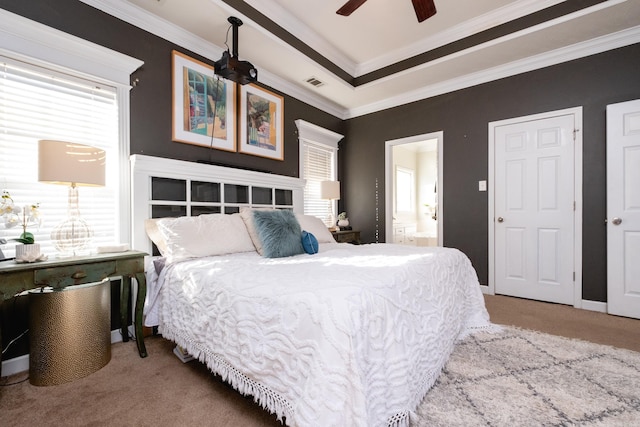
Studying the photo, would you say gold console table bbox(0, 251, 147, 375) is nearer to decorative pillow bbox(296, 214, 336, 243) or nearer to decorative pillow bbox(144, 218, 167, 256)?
decorative pillow bbox(144, 218, 167, 256)

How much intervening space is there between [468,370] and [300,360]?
130cm

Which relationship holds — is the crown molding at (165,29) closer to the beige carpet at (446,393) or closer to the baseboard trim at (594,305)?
the beige carpet at (446,393)

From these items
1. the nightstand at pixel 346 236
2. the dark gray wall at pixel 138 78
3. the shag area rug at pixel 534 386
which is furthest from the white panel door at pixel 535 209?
the dark gray wall at pixel 138 78

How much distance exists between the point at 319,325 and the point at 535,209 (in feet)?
11.5

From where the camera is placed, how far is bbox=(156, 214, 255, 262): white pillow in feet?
6.98

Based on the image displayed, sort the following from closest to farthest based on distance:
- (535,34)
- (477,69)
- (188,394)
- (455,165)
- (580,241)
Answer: (188,394)
(535,34)
(580,241)
(477,69)
(455,165)

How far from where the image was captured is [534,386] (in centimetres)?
165

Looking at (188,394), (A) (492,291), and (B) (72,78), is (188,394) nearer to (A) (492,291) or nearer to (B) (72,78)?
(B) (72,78)

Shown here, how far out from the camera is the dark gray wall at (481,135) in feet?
9.98

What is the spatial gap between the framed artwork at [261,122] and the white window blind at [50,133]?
51.2 inches

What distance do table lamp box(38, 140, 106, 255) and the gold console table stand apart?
21 cm

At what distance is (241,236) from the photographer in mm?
2438

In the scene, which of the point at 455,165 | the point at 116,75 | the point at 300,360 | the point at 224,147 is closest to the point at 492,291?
the point at 455,165

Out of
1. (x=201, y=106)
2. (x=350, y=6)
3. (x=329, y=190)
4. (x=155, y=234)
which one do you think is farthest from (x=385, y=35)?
(x=155, y=234)
